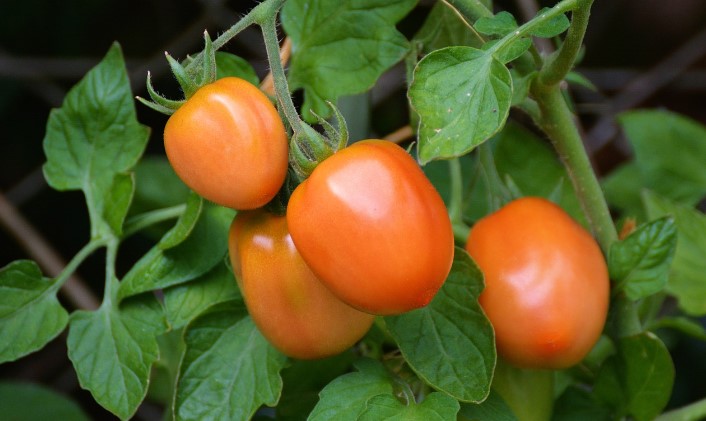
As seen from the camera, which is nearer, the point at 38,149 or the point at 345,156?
the point at 345,156

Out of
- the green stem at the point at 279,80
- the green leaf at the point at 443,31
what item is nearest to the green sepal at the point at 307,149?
the green stem at the point at 279,80

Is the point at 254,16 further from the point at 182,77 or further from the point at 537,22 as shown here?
the point at 537,22

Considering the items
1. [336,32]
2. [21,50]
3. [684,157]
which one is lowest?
[684,157]

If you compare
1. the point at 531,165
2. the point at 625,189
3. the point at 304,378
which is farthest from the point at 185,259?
the point at 625,189

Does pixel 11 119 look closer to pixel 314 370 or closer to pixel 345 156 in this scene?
pixel 314 370

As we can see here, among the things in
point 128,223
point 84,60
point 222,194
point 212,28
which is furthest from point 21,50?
point 222,194

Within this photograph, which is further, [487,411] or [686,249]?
[686,249]

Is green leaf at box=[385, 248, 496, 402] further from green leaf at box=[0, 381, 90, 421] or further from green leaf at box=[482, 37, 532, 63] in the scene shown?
green leaf at box=[0, 381, 90, 421]
